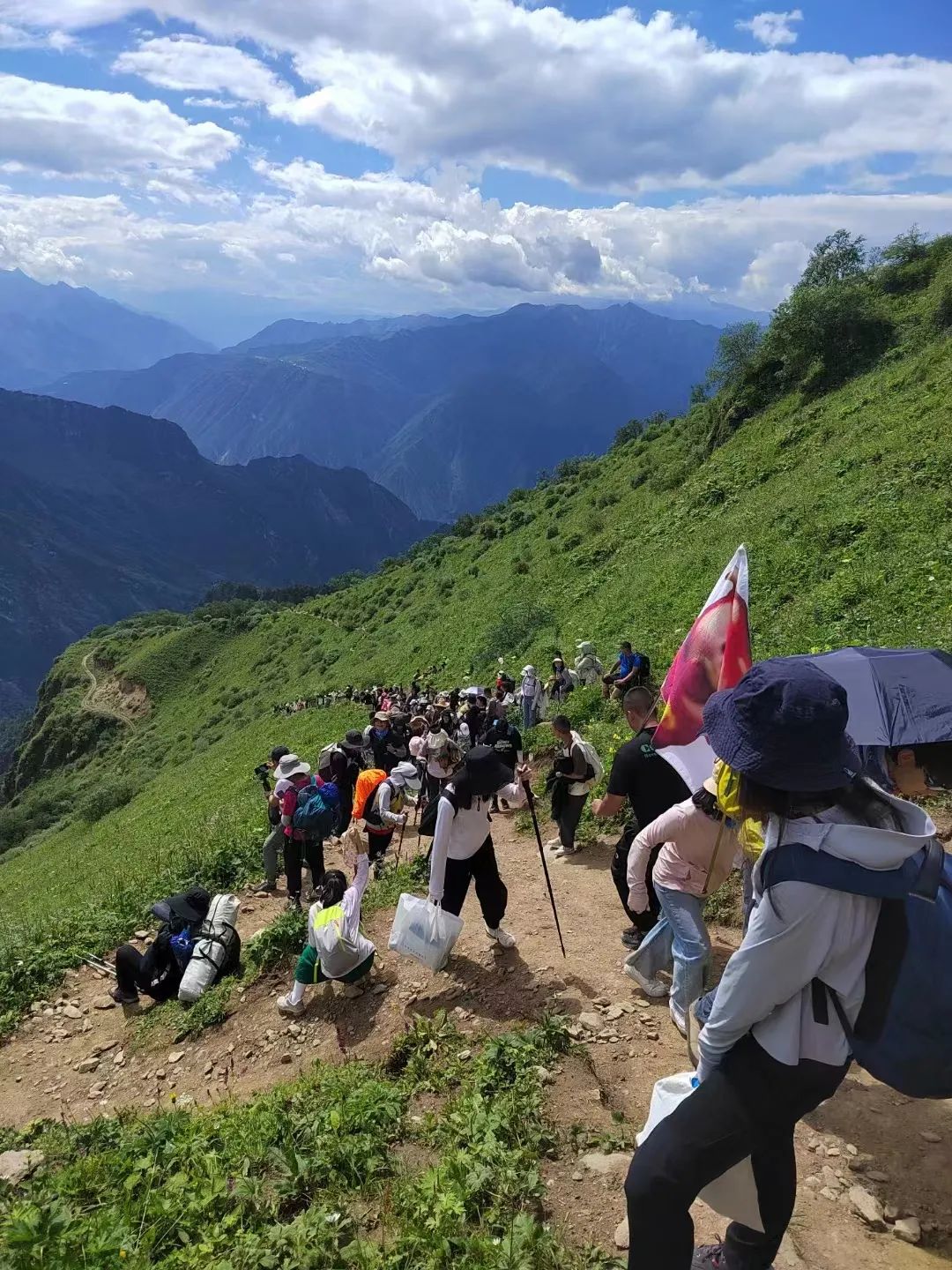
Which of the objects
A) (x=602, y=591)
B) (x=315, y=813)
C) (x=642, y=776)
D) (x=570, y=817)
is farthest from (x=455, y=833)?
(x=602, y=591)

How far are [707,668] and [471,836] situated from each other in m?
2.43

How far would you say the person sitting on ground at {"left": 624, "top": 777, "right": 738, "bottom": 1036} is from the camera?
175 inches

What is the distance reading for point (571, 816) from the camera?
868cm

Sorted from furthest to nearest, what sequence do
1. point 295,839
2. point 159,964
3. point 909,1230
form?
point 295,839 → point 159,964 → point 909,1230

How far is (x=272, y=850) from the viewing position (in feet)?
32.7

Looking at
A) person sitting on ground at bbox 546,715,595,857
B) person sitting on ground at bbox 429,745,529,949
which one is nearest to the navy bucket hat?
person sitting on ground at bbox 429,745,529,949

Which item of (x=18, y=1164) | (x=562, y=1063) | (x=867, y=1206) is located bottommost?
(x=18, y=1164)

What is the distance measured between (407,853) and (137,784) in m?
32.7

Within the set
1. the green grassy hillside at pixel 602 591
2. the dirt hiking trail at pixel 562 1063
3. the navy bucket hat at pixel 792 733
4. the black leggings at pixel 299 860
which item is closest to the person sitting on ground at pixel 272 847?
the dirt hiking trail at pixel 562 1063

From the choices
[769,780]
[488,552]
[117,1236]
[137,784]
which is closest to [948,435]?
[769,780]

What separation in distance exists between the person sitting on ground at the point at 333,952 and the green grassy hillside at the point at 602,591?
3.93 metres

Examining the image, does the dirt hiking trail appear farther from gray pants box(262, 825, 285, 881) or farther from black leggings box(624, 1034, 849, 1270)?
black leggings box(624, 1034, 849, 1270)

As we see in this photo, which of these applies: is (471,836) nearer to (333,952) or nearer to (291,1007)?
(333,952)

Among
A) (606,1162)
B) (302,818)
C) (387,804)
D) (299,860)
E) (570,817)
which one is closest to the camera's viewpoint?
(606,1162)
